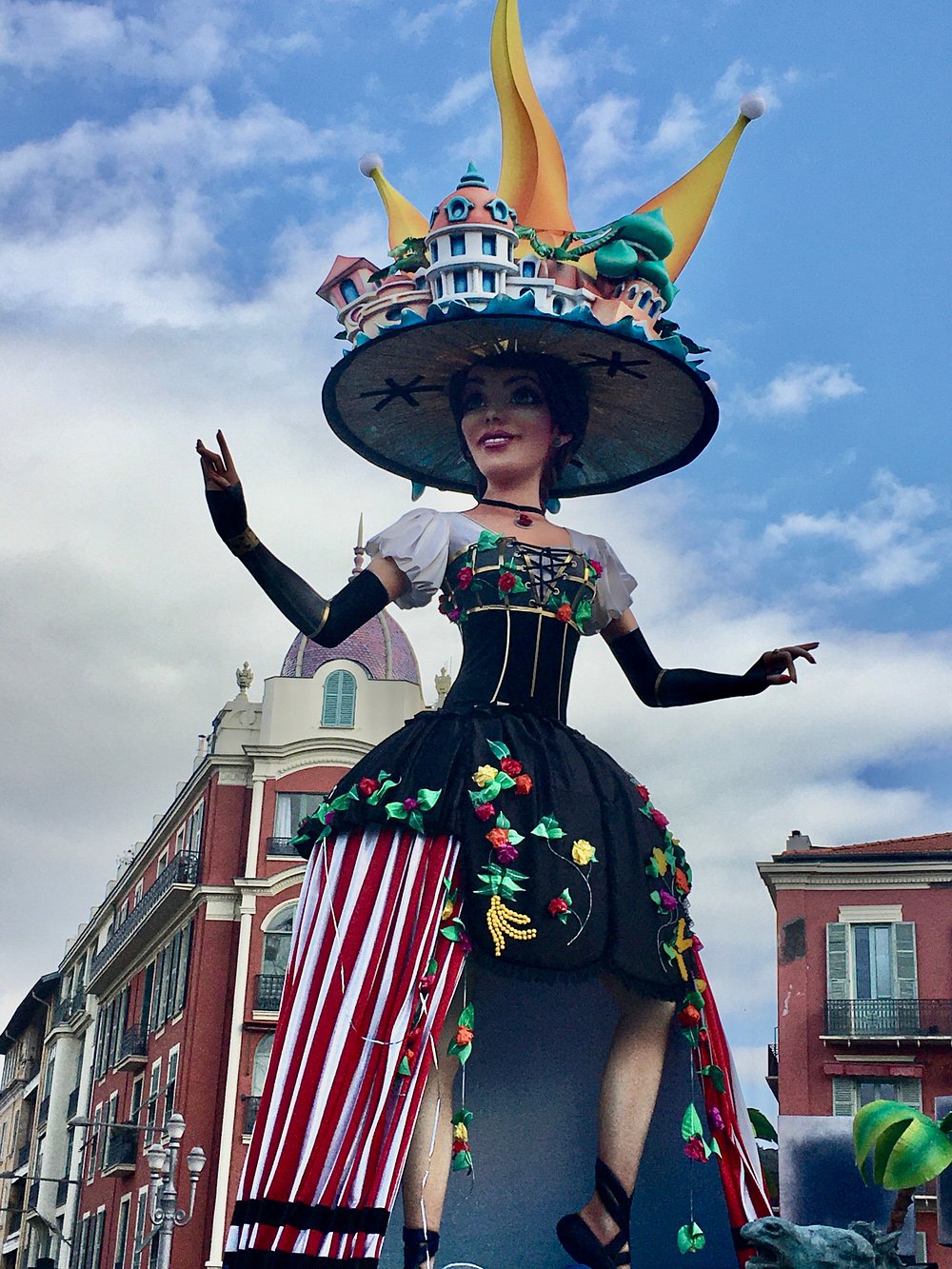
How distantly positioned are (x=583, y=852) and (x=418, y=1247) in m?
1.80

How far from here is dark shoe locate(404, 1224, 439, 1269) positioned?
790cm

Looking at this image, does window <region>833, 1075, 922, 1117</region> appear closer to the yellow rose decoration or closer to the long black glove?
the yellow rose decoration

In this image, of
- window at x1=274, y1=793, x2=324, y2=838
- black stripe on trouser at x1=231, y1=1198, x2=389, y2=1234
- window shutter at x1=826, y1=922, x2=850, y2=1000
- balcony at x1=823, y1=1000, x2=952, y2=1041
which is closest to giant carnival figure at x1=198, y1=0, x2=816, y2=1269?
black stripe on trouser at x1=231, y1=1198, x2=389, y2=1234

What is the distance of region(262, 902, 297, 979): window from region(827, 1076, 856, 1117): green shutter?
33.1 ft

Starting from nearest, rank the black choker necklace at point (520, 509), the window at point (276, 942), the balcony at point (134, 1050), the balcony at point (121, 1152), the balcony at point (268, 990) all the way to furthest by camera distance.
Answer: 1. the black choker necklace at point (520, 509)
2. the balcony at point (268, 990)
3. the window at point (276, 942)
4. the balcony at point (121, 1152)
5. the balcony at point (134, 1050)

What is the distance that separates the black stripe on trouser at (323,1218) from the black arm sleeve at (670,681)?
310cm

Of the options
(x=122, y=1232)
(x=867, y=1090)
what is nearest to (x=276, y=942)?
(x=122, y=1232)

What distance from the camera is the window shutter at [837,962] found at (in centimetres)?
3247

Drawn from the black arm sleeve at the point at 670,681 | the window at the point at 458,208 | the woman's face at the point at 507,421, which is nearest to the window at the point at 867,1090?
the black arm sleeve at the point at 670,681

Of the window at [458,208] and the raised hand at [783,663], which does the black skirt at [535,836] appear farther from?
the window at [458,208]

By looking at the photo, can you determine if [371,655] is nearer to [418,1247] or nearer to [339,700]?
[339,700]

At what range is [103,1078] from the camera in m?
45.1

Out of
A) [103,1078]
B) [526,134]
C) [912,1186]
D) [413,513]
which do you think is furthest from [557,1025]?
[103,1078]

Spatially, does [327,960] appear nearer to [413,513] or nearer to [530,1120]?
[530,1120]
